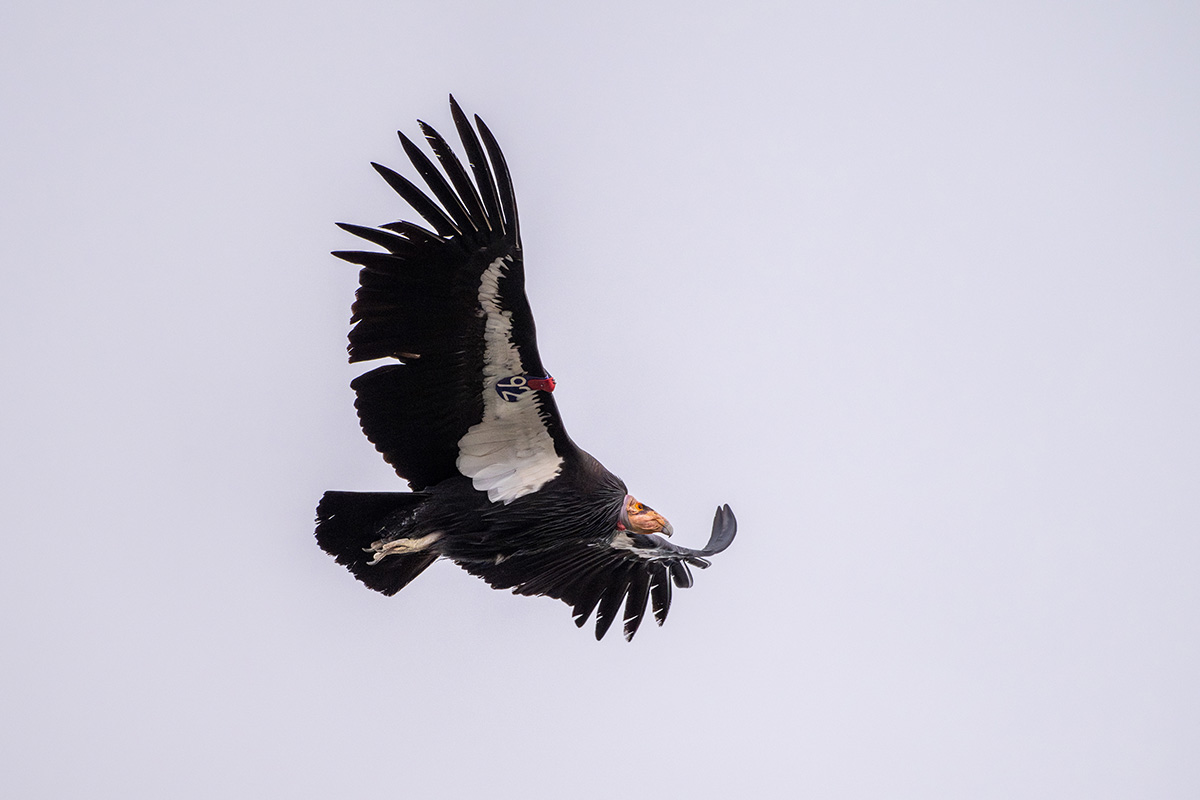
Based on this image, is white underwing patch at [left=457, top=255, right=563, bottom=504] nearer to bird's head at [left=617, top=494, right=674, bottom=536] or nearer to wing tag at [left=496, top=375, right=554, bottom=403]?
wing tag at [left=496, top=375, right=554, bottom=403]

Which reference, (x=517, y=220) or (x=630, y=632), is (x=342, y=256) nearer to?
(x=517, y=220)

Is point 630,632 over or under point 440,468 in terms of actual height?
under

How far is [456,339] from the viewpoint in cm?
1184

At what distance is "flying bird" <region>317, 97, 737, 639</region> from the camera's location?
446 inches

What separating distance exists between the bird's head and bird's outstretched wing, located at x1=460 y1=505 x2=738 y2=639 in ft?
0.67

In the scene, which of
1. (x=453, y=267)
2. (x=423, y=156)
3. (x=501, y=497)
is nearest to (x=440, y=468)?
(x=501, y=497)

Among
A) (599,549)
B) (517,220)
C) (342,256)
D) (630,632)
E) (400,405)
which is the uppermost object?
(517,220)

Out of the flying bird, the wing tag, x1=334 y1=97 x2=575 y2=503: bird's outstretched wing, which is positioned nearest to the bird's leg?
the flying bird

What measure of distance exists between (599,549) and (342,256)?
176 inches

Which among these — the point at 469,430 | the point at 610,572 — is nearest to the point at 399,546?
the point at 469,430

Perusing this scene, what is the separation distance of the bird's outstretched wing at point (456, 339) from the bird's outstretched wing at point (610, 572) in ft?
4.40

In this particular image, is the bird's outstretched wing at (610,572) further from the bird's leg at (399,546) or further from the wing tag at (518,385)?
the wing tag at (518,385)

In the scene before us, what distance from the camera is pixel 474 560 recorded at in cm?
1327

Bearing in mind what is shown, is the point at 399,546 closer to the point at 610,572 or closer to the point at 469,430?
the point at 469,430
